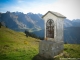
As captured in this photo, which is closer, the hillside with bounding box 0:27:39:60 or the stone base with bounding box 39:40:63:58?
the stone base with bounding box 39:40:63:58

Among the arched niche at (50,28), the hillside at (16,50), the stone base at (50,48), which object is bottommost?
the hillside at (16,50)

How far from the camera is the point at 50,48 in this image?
1144 centimetres

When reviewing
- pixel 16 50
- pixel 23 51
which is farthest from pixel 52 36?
pixel 16 50

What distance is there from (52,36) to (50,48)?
4.67ft

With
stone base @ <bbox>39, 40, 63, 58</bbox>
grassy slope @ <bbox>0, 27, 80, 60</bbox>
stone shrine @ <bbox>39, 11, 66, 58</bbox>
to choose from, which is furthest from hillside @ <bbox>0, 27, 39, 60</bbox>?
stone shrine @ <bbox>39, 11, 66, 58</bbox>

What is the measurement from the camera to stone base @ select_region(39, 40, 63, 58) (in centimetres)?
1142

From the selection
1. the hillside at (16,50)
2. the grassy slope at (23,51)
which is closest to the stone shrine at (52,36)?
the grassy slope at (23,51)

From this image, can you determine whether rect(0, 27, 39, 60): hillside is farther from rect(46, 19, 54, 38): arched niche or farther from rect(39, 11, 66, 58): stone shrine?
rect(46, 19, 54, 38): arched niche

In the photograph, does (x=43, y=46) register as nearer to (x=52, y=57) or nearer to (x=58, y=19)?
(x=52, y=57)

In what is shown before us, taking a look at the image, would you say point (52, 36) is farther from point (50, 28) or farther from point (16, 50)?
point (16, 50)

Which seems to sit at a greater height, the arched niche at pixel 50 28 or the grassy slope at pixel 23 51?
the arched niche at pixel 50 28

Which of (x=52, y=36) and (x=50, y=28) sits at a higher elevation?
(x=50, y=28)

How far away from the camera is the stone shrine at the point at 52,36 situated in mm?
11539

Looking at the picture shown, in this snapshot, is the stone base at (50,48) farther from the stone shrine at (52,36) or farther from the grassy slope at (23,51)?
the grassy slope at (23,51)
